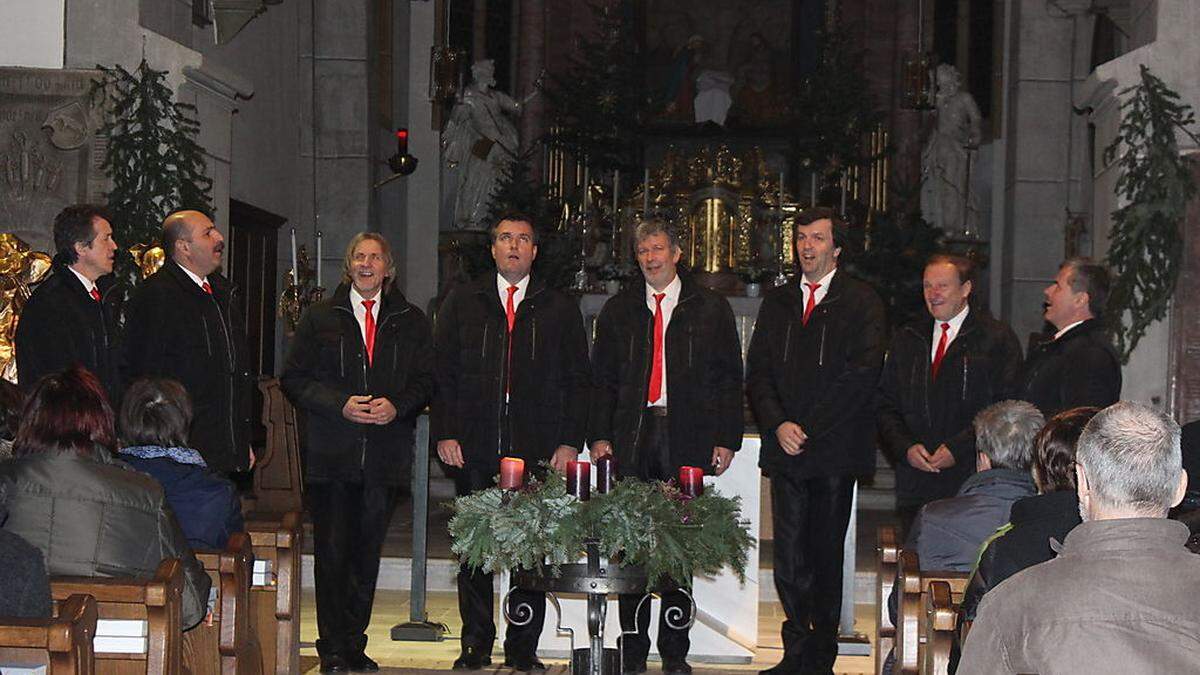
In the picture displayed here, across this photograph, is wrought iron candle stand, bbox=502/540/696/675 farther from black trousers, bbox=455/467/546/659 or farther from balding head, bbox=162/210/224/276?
balding head, bbox=162/210/224/276

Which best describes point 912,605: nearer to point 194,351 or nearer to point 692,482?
point 692,482

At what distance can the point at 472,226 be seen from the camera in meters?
15.7

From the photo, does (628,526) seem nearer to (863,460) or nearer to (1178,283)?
(863,460)

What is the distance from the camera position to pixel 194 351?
6305mm

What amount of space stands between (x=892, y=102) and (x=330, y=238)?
6240 millimetres

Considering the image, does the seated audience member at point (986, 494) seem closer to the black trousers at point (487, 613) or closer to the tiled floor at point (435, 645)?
the tiled floor at point (435, 645)

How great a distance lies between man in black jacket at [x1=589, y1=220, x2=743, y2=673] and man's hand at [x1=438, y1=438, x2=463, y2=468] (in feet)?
1.67

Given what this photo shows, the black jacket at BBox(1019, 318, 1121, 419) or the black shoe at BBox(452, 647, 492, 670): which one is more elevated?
the black jacket at BBox(1019, 318, 1121, 419)

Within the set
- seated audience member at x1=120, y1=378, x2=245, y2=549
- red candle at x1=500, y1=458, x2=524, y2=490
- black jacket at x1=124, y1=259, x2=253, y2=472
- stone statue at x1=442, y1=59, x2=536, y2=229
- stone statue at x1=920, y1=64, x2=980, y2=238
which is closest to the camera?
seated audience member at x1=120, y1=378, x2=245, y2=549

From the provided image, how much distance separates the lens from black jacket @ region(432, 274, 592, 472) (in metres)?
6.41

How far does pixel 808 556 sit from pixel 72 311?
2.84 metres

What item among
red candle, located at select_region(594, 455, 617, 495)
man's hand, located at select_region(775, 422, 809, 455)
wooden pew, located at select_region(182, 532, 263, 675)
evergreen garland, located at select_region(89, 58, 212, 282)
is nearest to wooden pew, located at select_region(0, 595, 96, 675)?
wooden pew, located at select_region(182, 532, 263, 675)

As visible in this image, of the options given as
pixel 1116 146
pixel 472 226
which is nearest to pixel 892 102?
pixel 472 226

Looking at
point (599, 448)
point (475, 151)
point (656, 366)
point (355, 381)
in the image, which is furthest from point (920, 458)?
point (475, 151)
